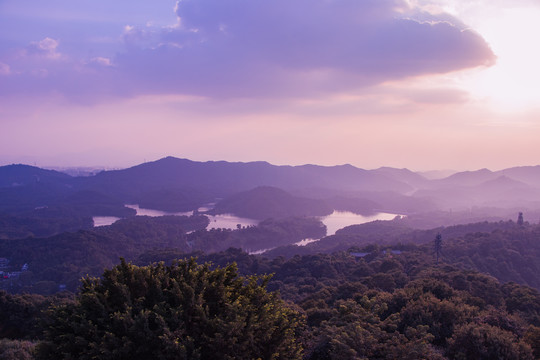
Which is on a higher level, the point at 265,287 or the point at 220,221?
the point at 265,287

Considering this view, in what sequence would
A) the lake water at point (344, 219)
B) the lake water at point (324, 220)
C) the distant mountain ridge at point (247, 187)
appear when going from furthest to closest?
the distant mountain ridge at point (247, 187) → the lake water at point (324, 220) → the lake water at point (344, 219)

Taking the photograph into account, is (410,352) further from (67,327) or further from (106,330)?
(67,327)

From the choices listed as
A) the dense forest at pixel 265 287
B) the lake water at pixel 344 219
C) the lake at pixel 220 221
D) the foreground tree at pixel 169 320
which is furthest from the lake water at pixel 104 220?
the foreground tree at pixel 169 320

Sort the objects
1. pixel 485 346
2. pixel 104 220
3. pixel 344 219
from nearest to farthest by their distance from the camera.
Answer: pixel 485 346
pixel 104 220
pixel 344 219

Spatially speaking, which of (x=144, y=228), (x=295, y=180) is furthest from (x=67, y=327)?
(x=295, y=180)

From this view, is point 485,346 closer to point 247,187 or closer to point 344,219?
point 344,219

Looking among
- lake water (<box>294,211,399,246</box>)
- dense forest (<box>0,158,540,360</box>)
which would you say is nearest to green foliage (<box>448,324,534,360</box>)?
dense forest (<box>0,158,540,360</box>)

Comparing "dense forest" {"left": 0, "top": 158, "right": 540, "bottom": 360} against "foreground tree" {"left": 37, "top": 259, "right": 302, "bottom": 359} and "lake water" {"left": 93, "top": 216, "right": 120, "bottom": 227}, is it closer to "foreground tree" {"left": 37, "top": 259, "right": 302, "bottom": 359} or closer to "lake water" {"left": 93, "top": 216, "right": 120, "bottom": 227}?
"foreground tree" {"left": 37, "top": 259, "right": 302, "bottom": 359}

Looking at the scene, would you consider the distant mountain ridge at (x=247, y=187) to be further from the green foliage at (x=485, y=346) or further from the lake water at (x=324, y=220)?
the green foliage at (x=485, y=346)

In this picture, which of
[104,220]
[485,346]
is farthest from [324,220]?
[485,346]
